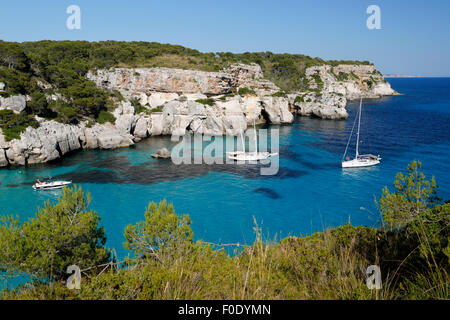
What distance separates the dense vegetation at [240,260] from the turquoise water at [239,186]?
580 cm

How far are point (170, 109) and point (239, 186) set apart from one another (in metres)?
25.2

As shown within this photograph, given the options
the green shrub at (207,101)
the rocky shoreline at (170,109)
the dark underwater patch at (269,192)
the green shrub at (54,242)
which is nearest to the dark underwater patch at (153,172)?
the dark underwater patch at (269,192)

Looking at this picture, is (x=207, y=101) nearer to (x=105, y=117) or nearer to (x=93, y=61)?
(x=105, y=117)

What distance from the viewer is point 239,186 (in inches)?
1030

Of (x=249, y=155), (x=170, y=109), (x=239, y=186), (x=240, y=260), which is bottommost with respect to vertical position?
(x=239, y=186)

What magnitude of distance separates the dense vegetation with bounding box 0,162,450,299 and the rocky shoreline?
1066 inches

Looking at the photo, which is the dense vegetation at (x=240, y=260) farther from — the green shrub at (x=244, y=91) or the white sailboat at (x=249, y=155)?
the green shrub at (x=244, y=91)

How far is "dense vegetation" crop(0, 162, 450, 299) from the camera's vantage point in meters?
4.27

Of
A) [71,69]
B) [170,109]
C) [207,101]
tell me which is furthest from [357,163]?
[71,69]

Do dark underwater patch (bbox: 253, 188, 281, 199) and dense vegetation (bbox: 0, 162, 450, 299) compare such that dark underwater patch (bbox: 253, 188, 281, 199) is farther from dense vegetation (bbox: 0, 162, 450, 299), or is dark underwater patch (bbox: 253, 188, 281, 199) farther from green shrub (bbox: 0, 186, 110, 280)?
green shrub (bbox: 0, 186, 110, 280)

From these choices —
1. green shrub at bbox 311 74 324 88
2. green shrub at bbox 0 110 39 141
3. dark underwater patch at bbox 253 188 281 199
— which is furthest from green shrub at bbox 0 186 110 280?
green shrub at bbox 311 74 324 88

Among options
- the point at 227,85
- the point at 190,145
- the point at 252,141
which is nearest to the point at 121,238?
the point at 190,145

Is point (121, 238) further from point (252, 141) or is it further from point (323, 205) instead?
point (252, 141)

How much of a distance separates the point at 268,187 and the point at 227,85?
3393 cm
